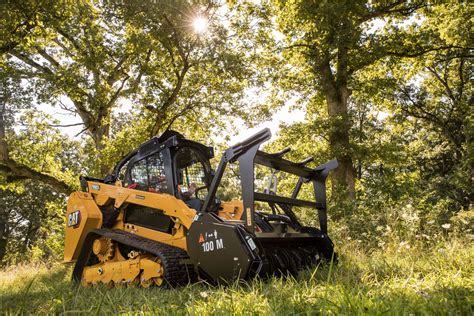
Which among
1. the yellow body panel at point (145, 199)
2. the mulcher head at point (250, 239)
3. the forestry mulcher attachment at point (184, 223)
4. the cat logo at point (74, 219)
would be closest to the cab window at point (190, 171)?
the forestry mulcher attachment at point (184, 223)

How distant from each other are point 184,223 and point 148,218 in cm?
120

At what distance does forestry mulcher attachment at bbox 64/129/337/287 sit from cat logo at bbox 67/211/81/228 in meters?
0.02

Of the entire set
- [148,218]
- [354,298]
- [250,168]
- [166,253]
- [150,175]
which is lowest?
[354,298]

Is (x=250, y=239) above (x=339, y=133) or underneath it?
underneath

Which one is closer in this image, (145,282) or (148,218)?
(145,282)

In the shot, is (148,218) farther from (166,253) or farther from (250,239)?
(250,239)

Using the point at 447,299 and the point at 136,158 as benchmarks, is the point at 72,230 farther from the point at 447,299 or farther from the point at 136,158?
the point at 447,299

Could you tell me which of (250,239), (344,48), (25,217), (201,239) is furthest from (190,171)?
(25,217)

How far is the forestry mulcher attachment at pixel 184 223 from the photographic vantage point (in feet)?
15.0

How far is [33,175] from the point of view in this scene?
14.6 meters

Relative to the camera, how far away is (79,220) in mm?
6578

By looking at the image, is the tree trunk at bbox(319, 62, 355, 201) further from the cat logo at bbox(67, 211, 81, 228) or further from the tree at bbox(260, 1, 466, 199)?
the cat logo at bbox(67, 211, 81, 228)

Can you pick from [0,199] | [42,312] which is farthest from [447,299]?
[0,199]

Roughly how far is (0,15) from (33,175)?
28.9 ft
